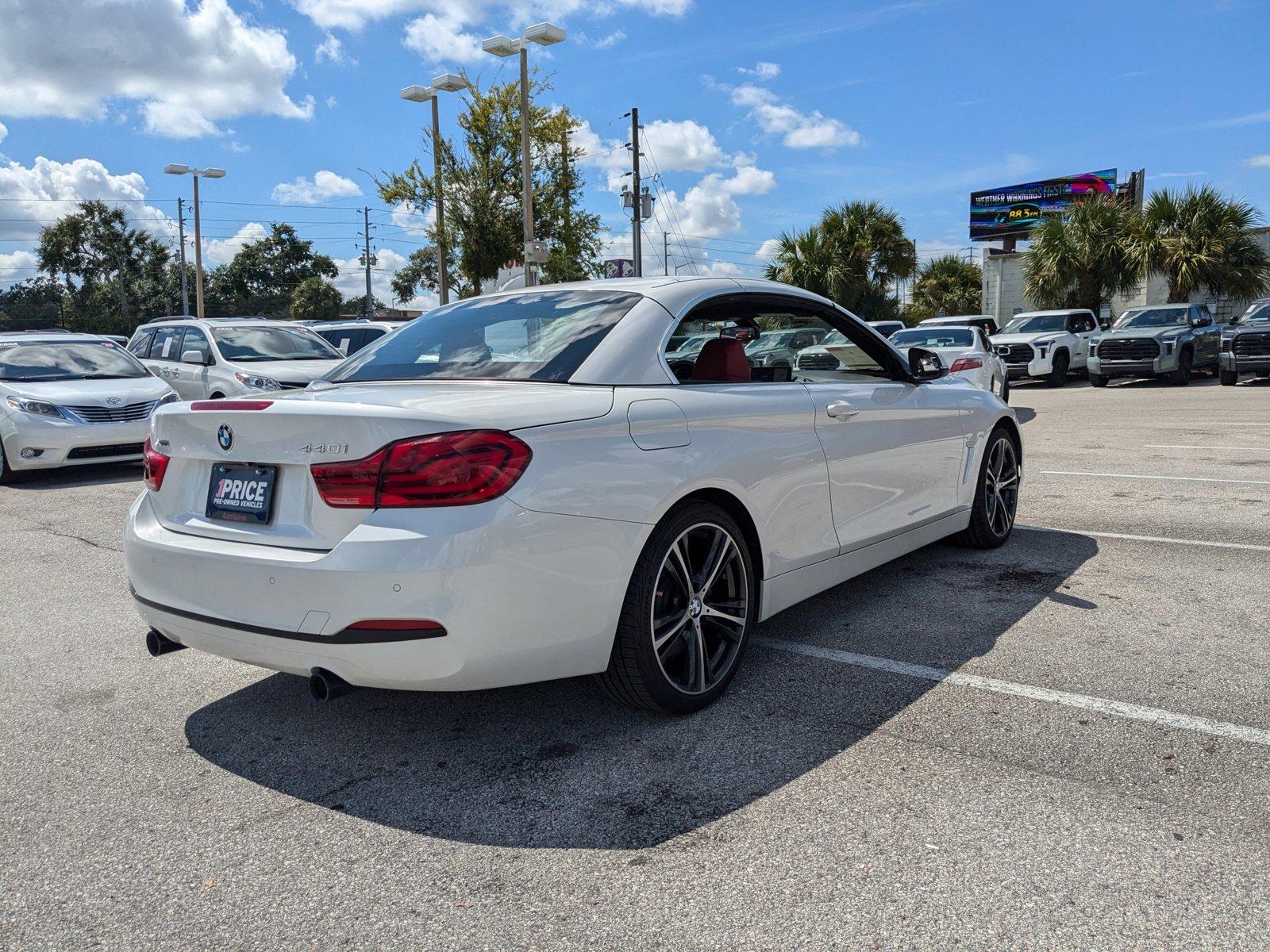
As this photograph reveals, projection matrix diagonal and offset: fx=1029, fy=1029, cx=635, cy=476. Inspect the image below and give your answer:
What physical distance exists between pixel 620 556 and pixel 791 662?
4.04 ft

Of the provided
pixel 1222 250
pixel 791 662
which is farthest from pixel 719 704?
pixel 1222 250

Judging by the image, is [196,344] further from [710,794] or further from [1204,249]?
[1204,249]

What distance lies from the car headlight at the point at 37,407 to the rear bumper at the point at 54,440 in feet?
0.20

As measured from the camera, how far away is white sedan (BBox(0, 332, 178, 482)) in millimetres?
9945

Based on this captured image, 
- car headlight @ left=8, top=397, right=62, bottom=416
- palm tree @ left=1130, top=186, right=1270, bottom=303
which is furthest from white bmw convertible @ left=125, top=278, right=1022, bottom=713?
palm tree @ left=1130, top=186, right=1270, bottom=303

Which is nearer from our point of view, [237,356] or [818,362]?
[818,362]

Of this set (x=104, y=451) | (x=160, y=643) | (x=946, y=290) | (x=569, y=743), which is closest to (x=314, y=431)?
(x=160, y=643)

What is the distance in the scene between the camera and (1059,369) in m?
23.9

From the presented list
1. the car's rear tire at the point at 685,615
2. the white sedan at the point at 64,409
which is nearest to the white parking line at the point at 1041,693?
the car's rear tire at the point at 685,615

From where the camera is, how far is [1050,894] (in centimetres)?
240

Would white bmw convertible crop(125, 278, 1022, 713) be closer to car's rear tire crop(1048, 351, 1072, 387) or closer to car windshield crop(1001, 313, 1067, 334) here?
car's rear tire crop(1048, 351, 1072, 387)

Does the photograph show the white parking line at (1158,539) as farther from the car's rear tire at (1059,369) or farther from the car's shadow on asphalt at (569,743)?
the car's rear tire at (1059,369)

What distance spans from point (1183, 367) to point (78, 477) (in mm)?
21202

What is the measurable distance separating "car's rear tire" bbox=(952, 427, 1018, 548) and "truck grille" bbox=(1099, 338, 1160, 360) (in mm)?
18149
